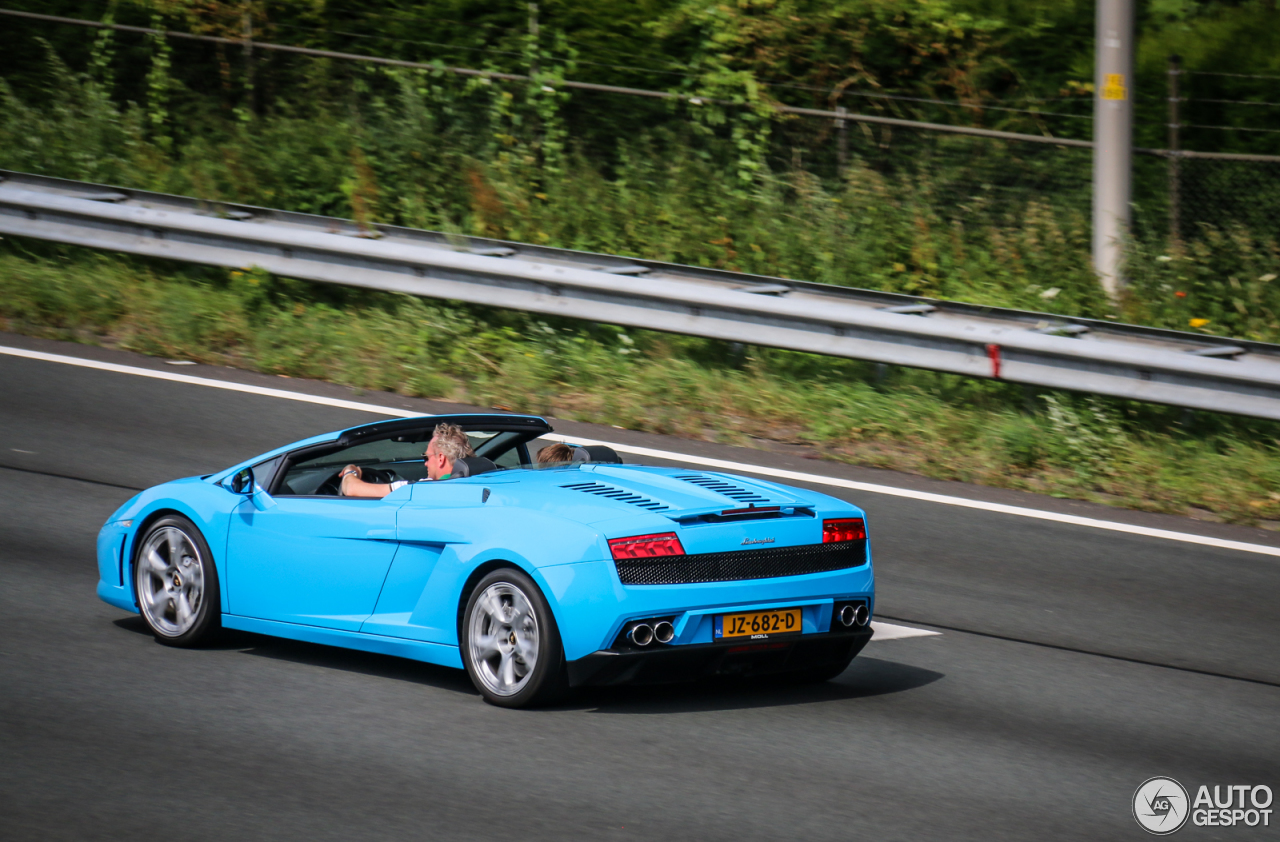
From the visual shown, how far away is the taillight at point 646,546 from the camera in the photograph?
6.17m

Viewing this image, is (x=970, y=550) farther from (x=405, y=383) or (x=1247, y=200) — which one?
(x=1247, y=200)

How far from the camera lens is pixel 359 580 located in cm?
699

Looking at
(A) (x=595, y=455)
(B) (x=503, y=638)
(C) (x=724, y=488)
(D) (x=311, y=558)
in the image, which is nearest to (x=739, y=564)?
(C) (x=724, y=488)

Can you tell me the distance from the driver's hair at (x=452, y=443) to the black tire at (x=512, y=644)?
0.95m

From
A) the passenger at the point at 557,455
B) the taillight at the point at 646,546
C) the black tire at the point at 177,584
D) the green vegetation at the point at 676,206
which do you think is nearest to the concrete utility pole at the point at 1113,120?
the green vegetation at the point at 676,206

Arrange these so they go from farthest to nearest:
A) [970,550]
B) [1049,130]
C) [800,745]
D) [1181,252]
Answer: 1. [1049,130]
2. [1181,252]
3. [970,550]
4. [800,745]

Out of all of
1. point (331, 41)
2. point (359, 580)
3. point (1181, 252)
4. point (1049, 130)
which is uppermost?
point (331, 41)

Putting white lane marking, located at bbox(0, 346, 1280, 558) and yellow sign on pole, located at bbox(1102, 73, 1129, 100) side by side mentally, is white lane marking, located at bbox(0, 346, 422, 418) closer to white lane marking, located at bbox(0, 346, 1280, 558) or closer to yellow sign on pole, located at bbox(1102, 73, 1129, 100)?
white lane marking, located at bbox(0, 346, 1280, 558)

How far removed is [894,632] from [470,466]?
238cm

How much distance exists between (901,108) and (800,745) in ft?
37.4

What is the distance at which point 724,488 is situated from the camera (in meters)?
6.85

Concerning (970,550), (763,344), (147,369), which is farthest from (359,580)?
(147,369)

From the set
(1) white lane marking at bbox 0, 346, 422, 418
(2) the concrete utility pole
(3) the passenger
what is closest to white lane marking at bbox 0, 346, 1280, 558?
(1) white lane marking at bbox 0, 346, 422, 418

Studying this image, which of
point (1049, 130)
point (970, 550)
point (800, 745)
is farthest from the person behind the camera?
point (1049, 130)
